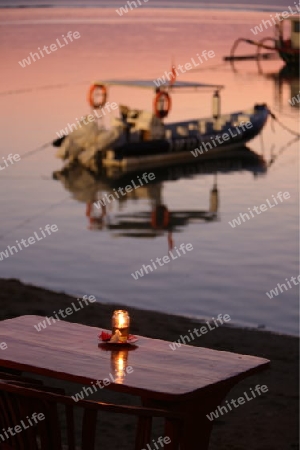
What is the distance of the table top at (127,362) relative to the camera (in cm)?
619

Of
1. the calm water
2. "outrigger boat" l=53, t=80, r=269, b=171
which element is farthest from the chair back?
"outrigger boat" l=53, t=80, r=269, b=171

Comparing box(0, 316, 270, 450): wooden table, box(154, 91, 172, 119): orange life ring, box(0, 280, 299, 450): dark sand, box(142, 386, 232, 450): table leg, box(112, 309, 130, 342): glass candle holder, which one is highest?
box(154, 91, 172, 119): orange life ring

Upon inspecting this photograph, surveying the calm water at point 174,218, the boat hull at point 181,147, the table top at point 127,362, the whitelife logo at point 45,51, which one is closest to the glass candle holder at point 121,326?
the table top at point 127,362

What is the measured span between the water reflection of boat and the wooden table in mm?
16842

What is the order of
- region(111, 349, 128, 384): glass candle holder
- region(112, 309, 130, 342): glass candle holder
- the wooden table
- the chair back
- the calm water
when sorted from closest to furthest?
the chair back < the wooden table < region(111, 349, 128, 384): glass candle holder < region(112, 309, 130, 342): glass candle holder < the calm water

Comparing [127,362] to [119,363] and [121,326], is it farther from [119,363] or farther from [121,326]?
[121,326]

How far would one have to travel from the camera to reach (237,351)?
12.5 m

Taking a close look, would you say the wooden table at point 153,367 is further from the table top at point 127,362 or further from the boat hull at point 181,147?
the boat hull at point 181,147

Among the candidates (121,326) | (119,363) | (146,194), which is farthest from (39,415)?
(146,194)

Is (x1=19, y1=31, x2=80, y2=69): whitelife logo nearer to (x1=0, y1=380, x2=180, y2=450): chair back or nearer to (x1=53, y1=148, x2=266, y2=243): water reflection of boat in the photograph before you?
(x1=53, y1=148, x2=266, y2=243): water reflection of boat

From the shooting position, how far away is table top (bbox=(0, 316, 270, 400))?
20.3ft

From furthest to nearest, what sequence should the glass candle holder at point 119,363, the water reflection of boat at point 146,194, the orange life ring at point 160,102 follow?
the orange life ring at point 160,102
the water reflection of boat at point 146,194
the glass candle holder at point 119,363

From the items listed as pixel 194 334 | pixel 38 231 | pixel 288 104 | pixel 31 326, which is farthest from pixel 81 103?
pixel 31 326

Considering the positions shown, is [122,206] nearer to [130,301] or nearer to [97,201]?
[97,201]
